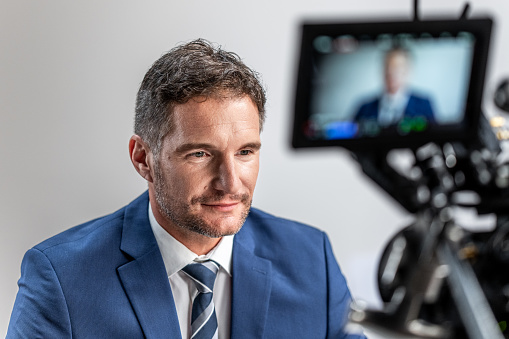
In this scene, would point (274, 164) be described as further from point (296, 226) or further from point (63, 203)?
point (296, 226)

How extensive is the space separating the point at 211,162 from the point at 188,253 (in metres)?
0.23

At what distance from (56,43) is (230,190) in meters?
1.10

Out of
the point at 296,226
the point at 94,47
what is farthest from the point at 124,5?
the point at 296,226

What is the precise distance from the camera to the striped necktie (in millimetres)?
1471

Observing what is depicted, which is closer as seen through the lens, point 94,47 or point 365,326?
point 365,326

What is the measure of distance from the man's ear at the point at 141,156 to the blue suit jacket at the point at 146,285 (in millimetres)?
116

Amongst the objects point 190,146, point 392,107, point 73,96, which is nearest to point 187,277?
point 190,146

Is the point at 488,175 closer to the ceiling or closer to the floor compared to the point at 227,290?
closer to the ceiling

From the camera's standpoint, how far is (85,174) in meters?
2.29

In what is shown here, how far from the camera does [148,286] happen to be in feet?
4.79

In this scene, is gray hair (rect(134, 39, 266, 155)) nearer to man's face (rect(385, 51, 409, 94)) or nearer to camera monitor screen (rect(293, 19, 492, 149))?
camera monitor screen (rect(293, 19, 492, 149))

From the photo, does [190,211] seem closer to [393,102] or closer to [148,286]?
[148,286]

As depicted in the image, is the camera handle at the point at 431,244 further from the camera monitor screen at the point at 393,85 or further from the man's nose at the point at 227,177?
the man's nose at the point at 227,177

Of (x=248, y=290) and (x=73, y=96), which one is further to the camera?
(x=73, y=96)
